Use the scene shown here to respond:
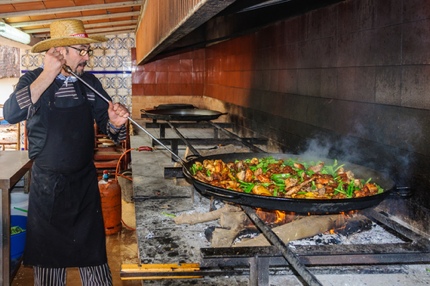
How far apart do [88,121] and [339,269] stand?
2.13m

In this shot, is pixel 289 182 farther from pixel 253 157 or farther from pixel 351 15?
pixel 351 15

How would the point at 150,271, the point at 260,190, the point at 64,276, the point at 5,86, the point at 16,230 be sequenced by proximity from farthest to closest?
the point at 5,86
the point at 16,230
the point at 64,276
the point at 260,190
the point at 150,271

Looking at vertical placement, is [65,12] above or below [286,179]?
above

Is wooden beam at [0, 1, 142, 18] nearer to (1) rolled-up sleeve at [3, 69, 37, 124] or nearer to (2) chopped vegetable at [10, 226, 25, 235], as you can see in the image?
(2) chopped vegetable at [10, 226, 25, 235]

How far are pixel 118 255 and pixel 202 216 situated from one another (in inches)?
116

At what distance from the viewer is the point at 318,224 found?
2.67 meters

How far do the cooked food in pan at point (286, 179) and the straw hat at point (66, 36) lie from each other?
1.26m

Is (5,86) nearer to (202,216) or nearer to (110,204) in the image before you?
(110,204)

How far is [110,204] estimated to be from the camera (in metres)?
6.02

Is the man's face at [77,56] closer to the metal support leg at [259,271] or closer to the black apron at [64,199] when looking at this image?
the black apron at [64,199]

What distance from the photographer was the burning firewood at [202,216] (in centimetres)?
292

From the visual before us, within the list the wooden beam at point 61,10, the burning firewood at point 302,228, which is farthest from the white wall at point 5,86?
the burning firewood at point 302,228

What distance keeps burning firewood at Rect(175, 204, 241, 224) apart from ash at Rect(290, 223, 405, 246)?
52 centimetres

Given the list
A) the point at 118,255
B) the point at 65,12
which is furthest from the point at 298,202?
the point at 65,12
